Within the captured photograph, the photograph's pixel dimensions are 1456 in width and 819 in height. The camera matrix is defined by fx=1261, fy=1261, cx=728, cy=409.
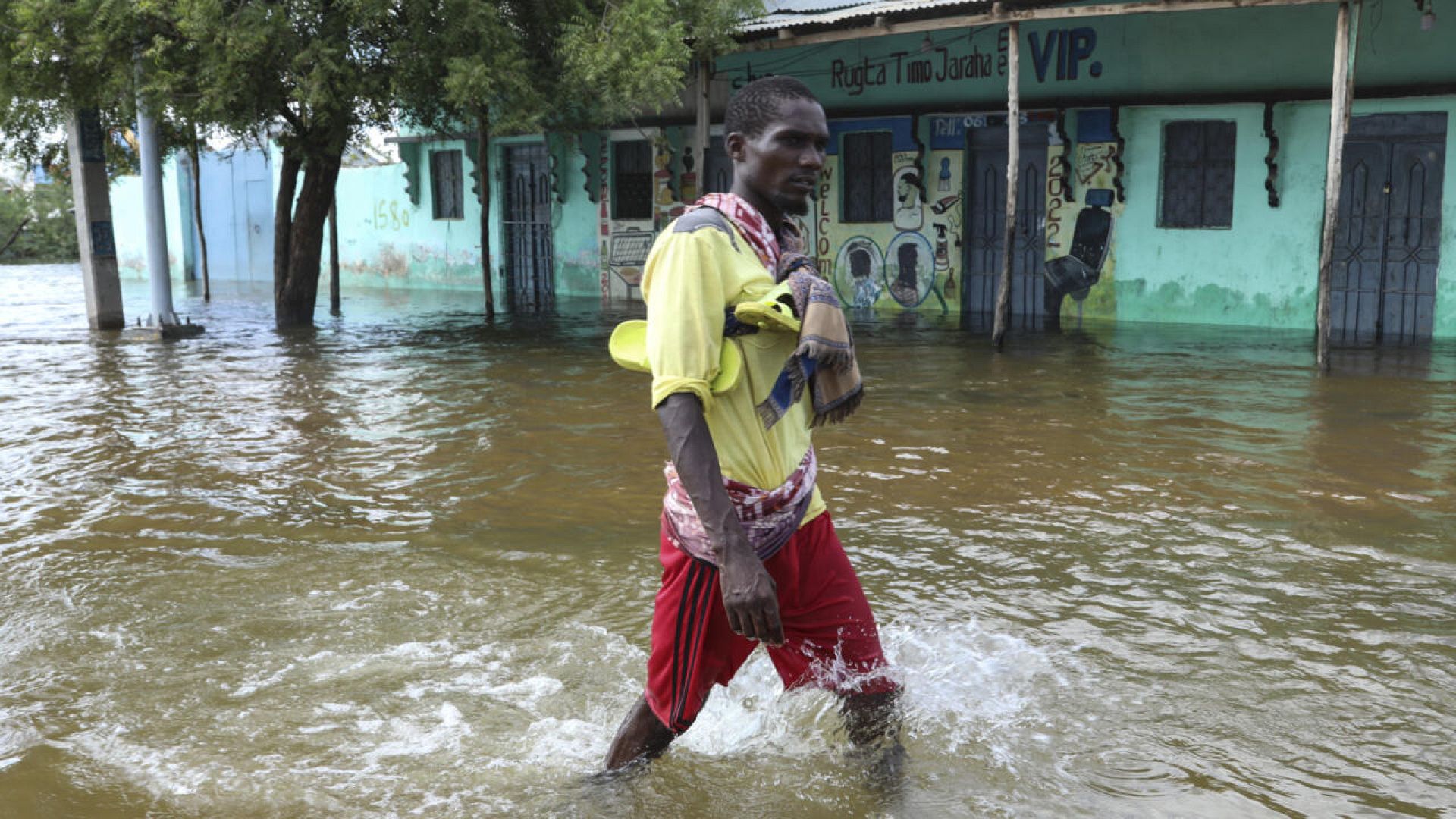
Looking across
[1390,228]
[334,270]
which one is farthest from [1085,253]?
[334,270]

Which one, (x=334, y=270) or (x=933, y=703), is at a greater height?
(x=334, y=270)

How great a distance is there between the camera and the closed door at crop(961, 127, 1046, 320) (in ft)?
50.5

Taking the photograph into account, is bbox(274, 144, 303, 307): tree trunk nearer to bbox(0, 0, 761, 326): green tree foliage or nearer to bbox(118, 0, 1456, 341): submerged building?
bbox(0, 0, 761, 326): green tree foliage

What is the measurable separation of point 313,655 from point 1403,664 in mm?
3532

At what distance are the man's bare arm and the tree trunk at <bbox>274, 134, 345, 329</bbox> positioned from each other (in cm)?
1362

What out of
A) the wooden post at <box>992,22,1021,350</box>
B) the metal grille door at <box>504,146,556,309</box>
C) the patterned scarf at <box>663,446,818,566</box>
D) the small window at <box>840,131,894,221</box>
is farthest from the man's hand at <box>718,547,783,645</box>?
the metal grille door at <box>504,146,556,309</box>

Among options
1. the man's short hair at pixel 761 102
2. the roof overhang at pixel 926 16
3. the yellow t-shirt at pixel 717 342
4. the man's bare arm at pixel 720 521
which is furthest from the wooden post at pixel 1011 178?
the man's bare arm at pixel 720 521

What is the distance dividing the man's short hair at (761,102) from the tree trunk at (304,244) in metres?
13.3

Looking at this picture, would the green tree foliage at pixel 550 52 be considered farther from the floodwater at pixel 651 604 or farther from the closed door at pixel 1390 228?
the closed door at pixel 1390 228

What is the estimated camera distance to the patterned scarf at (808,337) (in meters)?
2.60

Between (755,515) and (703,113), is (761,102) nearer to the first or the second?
(755,515)

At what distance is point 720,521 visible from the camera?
8.33 feet

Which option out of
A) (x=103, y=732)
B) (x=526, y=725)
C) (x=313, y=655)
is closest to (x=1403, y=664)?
(x=526, y=725)

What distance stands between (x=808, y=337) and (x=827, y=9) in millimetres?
13721
